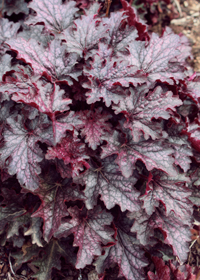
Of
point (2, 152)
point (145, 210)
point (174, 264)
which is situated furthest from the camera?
point (174, 264)

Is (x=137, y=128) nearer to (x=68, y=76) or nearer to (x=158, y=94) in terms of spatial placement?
(x=158, y=94)

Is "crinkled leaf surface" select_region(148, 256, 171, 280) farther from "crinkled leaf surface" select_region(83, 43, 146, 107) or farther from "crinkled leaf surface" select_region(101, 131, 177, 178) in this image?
"crinkled leaf surface" select_region(83, 43, 146, 107)

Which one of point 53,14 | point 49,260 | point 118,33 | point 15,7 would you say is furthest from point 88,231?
point 15,7

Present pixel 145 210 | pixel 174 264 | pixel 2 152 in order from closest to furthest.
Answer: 1. pixel 2 152
2. pixel 145 210
3. pixel 174 264

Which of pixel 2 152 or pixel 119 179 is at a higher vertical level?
pixel 2 152

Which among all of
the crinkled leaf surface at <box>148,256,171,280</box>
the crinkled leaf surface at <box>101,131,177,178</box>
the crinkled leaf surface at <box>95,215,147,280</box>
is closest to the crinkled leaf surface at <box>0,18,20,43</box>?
the crinkled leaf surface at <box>101,131,177,178</box>

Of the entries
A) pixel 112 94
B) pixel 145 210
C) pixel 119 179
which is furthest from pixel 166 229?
pixel 112 94

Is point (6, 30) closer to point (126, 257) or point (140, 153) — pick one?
point (140, 153)
